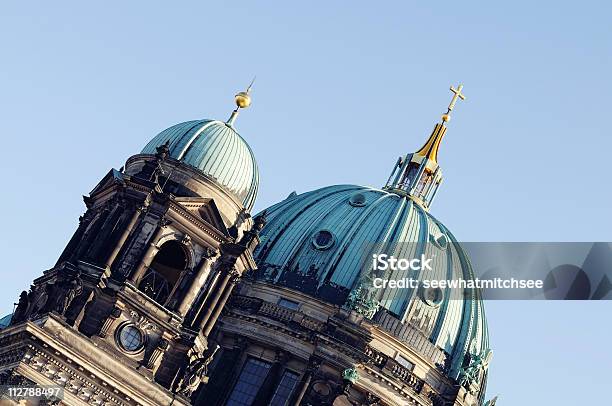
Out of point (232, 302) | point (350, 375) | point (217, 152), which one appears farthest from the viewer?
point (232, 302)

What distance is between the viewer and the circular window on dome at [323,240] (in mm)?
75250

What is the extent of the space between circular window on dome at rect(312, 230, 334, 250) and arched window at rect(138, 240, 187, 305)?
43.5 feet

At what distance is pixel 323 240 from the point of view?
75750mm

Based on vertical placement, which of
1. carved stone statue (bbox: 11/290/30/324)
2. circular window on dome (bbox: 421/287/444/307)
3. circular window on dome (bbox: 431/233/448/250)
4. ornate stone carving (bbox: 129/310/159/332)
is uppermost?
circular window on dome (bbox: 431/233/448/250)

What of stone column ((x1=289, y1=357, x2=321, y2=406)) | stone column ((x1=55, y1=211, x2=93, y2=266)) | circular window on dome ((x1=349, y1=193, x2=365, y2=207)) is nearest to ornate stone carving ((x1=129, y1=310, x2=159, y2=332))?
stone column ((x1=55, y1=211, x2=93, y2=266))

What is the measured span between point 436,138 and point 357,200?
13.8 m

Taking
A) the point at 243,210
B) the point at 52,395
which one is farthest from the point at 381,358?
the point at 52,395

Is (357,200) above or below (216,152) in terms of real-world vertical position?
above

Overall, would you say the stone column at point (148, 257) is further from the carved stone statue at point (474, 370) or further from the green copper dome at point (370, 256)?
the carved stone statue at point (474, 370)

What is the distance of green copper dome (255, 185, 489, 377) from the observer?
240ft

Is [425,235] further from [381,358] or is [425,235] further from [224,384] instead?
[224,384]
